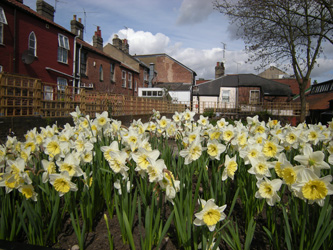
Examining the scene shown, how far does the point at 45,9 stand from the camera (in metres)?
16.1

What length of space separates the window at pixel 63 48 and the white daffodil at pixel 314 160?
17.9 metres

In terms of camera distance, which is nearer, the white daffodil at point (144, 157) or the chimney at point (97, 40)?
the white daffodil at point (144, 157)

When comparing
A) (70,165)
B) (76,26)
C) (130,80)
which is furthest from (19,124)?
(130,80)

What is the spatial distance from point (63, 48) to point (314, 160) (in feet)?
60.6

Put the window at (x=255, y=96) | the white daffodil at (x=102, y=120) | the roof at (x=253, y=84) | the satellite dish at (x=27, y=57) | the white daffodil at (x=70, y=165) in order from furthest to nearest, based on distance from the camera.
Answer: the roof at (x=253, y=84) → the window at (x=255, y=96) → the satellite dish at (x=27, y=57) → the white daffodil at (x=102, y=120) → the white daffodil at (x=70, y=165)

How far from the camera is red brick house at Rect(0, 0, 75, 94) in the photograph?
39.9 feet

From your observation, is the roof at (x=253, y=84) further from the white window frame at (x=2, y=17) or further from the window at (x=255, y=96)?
the white window frame at (x=2, y=17)

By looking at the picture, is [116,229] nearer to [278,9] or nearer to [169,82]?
[278,9]

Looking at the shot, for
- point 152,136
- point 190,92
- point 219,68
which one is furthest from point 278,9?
point 219,68

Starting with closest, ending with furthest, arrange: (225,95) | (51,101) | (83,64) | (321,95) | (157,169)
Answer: (157,169), (51,101), (83,64), (321,95), (225,95)

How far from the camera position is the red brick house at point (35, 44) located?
12164 millimetres

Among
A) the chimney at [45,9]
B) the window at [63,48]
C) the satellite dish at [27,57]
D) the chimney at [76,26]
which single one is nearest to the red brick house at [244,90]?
the chimney at [76,26]

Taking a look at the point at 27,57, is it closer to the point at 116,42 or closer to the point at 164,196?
the point at 164,196

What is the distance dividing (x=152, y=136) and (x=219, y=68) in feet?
122
